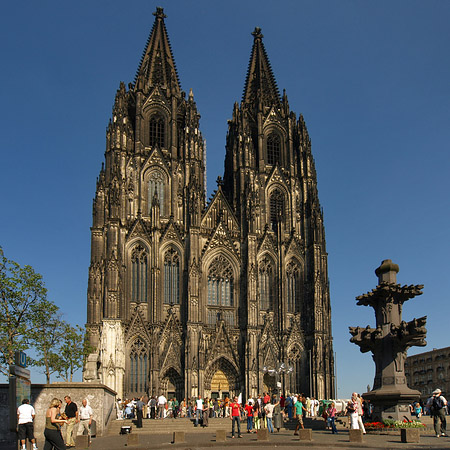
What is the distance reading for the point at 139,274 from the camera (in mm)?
55188

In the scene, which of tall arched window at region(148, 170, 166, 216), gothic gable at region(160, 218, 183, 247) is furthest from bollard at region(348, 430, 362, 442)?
tall arched window at region(148, 170, 166, 216)

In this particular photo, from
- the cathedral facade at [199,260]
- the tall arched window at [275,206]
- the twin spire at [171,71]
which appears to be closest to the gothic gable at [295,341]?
the cathedral facade at [199,260]

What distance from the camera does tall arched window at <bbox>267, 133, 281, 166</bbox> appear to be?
6481 centimetres

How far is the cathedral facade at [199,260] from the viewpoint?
5312 cm

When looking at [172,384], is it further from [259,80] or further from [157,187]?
[259,80]

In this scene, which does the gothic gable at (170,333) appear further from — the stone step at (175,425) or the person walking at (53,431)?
the person walking at (53,431)

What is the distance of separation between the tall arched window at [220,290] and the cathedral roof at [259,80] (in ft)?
60.8

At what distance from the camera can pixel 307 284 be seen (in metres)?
60.0

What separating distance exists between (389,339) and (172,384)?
1213 inches

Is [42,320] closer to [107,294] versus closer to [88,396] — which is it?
[107,294]

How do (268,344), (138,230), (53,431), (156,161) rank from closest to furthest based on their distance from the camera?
1. (53,431)
2. (138,230)
3. (268,344)
4. (156,161)

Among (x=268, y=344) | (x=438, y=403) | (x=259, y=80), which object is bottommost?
(x=438, y=403)

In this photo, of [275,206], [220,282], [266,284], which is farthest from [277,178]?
[220,282]

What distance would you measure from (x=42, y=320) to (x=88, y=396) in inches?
684
